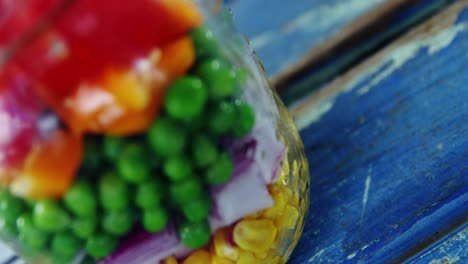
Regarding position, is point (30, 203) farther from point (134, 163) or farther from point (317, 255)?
point (317, 255)

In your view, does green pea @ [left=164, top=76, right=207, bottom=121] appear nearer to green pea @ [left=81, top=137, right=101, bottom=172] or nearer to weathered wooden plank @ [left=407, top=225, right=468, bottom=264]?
green pea @ [left=81, top=137, right=101, bottom=172]

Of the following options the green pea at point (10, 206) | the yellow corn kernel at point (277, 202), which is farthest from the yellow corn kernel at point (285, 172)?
the green pea at point (10, 206)

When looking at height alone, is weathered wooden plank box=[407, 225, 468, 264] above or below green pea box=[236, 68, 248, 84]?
below

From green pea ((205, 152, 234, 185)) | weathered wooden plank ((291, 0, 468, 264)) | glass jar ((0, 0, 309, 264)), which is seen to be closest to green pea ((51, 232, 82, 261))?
glass jar ((0, 0, 309, 264))

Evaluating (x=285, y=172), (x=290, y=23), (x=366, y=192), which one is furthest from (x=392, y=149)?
(x=290, y=23)

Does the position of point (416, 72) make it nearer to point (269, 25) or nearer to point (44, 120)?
point (269, 25)

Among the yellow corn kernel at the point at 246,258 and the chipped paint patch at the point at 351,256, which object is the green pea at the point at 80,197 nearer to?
the yellow corn kernel at the point at 246,258

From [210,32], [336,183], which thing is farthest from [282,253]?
[210,32]
